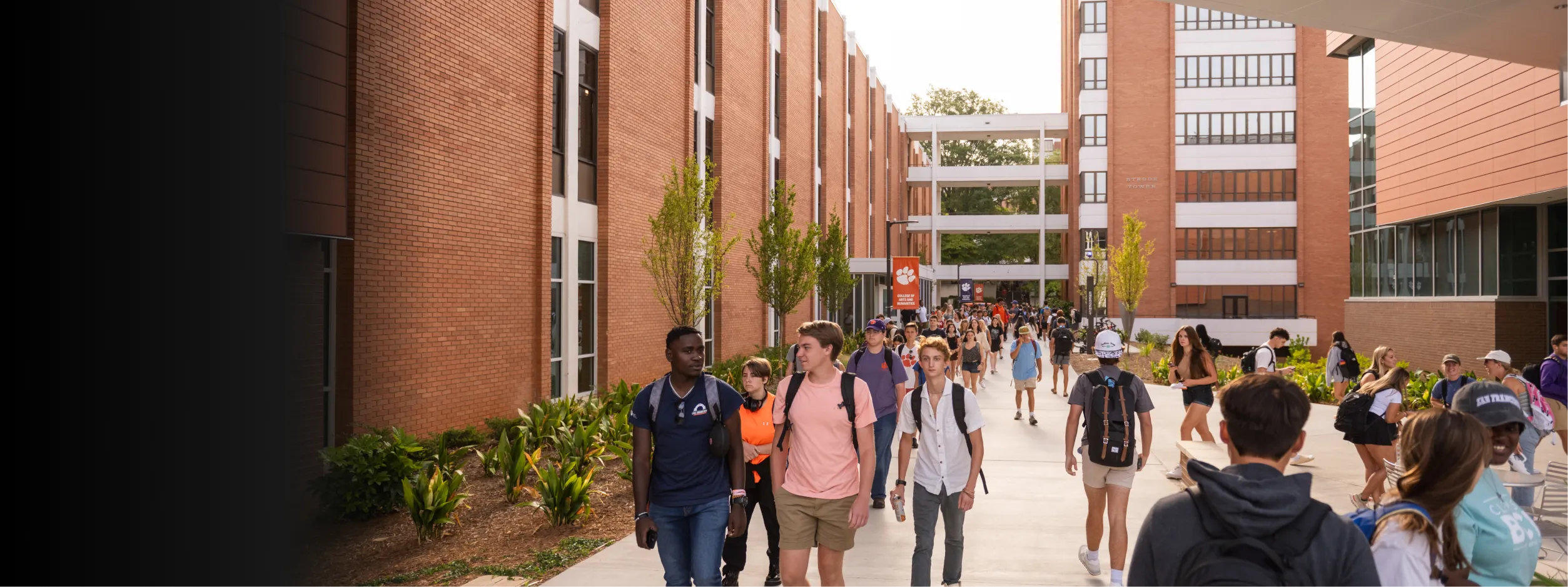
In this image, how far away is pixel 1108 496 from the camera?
21.4ft

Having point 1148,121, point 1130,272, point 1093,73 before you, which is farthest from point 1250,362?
point 1093,73

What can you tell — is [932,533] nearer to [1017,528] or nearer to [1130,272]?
[1017,528]

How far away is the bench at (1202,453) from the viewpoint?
9148 mm

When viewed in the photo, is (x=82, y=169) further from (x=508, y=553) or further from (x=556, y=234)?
(x=556, y=234)

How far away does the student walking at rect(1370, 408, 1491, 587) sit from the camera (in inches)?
108

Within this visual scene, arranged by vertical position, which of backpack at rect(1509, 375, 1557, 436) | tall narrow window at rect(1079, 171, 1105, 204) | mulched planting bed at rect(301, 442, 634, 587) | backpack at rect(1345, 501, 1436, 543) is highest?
tall narrow window at rect(1079, 171, 1105, 204)

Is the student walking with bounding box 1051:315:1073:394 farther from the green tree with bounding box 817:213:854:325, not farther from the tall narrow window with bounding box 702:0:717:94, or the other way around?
the tall narrow window with bounding box 702:0:717:94

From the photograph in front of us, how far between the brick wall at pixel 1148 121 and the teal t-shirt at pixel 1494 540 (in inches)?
1915

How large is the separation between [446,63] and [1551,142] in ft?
63.7

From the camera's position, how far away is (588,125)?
678 inches

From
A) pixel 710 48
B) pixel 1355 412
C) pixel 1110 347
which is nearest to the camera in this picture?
pixel 1110 347

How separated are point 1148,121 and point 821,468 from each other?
49.3 metres

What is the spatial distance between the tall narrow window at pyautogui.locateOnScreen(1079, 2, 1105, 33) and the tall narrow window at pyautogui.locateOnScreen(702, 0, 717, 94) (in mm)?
32567

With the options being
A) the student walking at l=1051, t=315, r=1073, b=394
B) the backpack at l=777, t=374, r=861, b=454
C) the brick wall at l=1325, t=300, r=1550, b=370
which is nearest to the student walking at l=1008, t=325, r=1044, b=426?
the student walking at l=1051, t=315, r=1073, b=394
